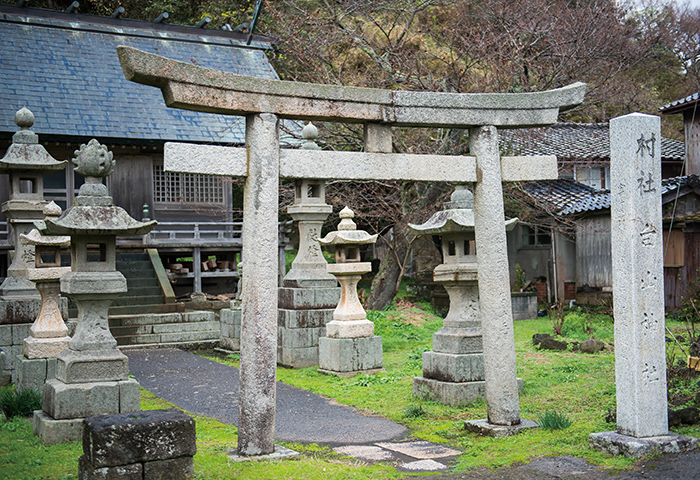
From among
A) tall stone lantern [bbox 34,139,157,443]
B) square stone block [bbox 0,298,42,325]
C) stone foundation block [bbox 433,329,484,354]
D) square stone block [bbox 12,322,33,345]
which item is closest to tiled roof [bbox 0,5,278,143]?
square stone block [bbox 0,298,42,325]

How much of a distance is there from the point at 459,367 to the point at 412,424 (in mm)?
1161

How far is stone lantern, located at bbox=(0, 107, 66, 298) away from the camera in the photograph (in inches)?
431

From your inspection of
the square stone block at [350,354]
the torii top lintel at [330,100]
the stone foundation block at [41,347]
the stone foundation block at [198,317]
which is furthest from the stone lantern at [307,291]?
Result: the torii top lintel at [330,100]

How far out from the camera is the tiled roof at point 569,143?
17.6 metres

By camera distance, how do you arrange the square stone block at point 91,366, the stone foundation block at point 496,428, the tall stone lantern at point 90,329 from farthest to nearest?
the square stone block at point 91,366 → the tall stone lantern at point 90,329 → the stone foundation block at point 496,428

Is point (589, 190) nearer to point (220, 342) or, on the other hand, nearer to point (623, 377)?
point (220, 342)

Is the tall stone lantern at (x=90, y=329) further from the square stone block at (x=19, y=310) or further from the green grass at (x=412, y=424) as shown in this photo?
the square stone block at (x=19, y=310)

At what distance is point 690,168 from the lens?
795 inches

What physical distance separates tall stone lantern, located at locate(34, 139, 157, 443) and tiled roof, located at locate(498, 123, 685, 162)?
11650mm

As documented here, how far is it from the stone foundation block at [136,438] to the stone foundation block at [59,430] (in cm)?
233

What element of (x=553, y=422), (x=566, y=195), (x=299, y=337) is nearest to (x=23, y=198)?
(x=299, y=337)

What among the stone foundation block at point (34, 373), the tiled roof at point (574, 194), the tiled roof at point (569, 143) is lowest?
the stone foundation block at point (34, 373)

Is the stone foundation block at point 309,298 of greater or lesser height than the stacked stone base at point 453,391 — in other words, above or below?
above

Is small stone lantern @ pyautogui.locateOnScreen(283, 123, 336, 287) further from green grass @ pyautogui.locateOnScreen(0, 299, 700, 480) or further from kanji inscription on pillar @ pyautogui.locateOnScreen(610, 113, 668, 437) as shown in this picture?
kanji inscription on pillar @ pyautogui.locateOnScreen(610, 113, 668, 437)
